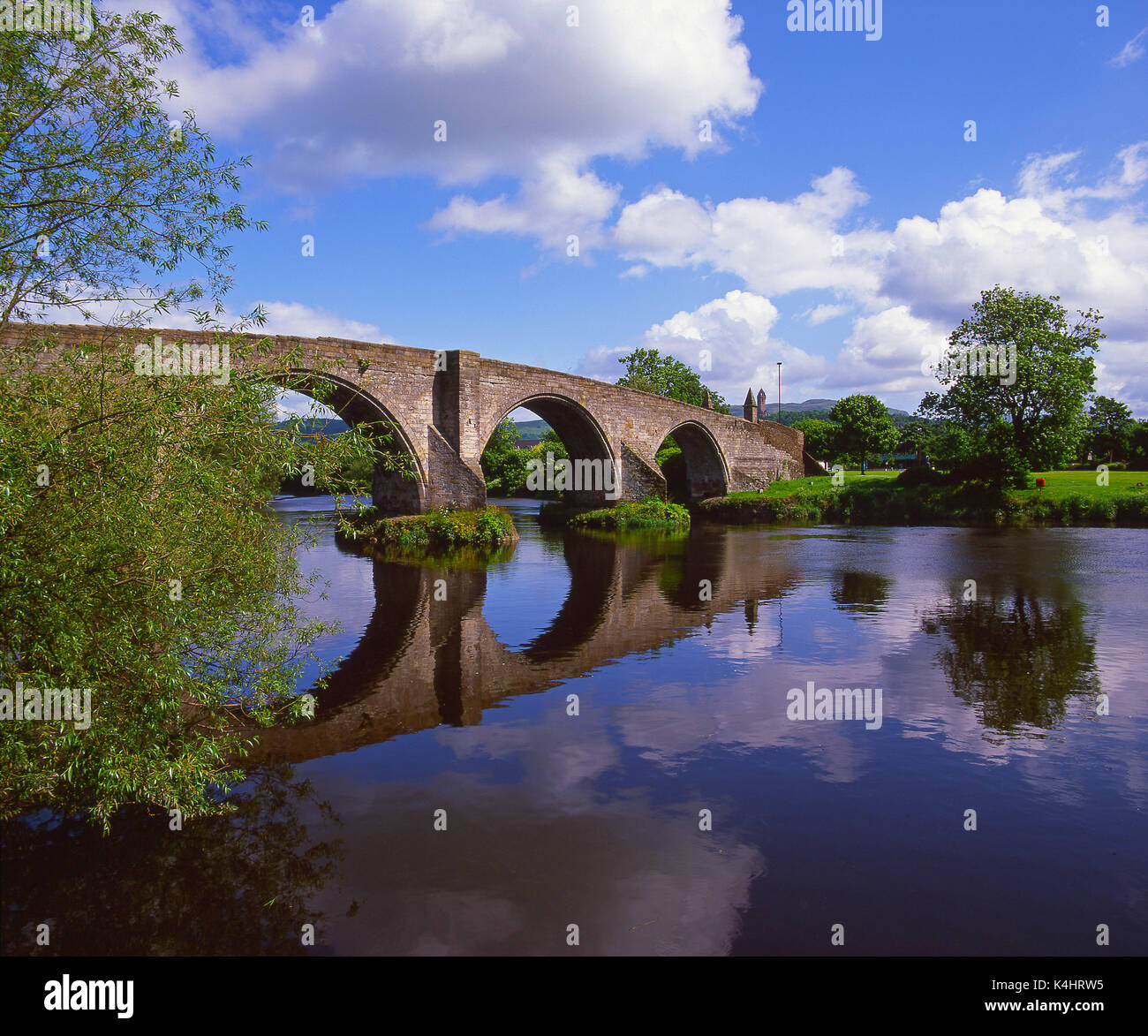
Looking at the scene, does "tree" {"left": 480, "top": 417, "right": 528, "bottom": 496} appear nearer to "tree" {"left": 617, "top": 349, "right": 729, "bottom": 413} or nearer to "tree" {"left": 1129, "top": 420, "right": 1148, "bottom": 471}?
"tree" {"left": 617, "top": 349, "right": 729, "bottom": 413}

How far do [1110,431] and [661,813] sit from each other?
76.0 m

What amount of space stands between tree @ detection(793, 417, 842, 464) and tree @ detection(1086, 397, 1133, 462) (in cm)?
2410

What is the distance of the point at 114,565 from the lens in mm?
6617

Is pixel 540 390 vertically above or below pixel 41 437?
above

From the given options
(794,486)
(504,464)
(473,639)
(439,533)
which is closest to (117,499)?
(473,639)

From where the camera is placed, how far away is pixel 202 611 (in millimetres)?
7961

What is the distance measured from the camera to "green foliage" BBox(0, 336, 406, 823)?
6.25 meters

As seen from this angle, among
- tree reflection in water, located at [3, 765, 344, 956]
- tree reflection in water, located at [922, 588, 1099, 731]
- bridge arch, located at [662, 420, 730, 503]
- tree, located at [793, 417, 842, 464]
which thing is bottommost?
tree reflection in water, located at [3, 765, 344, 956]

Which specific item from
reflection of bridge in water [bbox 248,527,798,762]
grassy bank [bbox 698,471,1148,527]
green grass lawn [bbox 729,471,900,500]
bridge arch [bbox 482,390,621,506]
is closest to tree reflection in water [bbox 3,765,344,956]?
reflection of bridge in water [bbox 248,527,798,762]

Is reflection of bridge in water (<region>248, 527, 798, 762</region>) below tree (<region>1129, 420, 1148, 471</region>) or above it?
below
